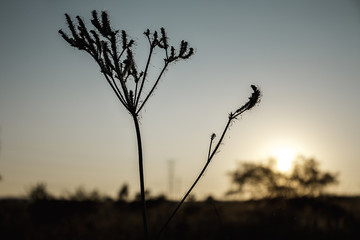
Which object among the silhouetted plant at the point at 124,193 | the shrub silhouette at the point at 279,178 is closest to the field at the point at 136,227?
the silhouetted plant at the point at 124,193

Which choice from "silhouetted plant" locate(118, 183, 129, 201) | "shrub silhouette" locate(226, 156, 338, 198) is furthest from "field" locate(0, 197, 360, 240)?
"shrub silhouette" locate(226, 156, 338, 198)

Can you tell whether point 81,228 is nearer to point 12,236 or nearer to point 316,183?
point 12,236

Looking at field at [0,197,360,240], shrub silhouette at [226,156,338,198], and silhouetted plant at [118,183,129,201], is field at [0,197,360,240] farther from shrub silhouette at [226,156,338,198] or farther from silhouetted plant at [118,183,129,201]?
shrub silhouette at [226,156,338,198]

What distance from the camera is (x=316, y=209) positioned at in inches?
650

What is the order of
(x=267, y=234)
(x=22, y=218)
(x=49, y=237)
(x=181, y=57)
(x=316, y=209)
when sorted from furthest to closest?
1. (x=316, y=209)
2. (x=22, y=218)
3. (x=267, y=234)
4. (x=49, y=237)
5. (x=181, y=57)

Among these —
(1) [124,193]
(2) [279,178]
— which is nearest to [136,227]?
(1) [124,193]

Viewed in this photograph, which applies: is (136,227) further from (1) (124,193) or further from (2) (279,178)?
(2) (279,178)

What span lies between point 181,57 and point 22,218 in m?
12.3

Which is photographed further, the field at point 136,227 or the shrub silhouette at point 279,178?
the shrub silhouette at point 279,178

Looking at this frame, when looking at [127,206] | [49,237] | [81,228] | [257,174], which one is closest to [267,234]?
[81,228]

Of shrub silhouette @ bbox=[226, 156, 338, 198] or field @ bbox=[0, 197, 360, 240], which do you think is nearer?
field @ bbox=[0, 197, 360, 240]

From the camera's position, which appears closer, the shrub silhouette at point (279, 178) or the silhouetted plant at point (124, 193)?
the silhouetted plant at point (124, 193)

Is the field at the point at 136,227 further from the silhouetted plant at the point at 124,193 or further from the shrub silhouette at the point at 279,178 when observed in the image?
the shrub silhouette at the point at 279,178

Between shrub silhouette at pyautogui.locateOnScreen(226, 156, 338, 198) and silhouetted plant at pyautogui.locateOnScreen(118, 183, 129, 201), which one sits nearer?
silhouetted plant at pyautogui.locateOnScreen(118, 183, 129, 201)
